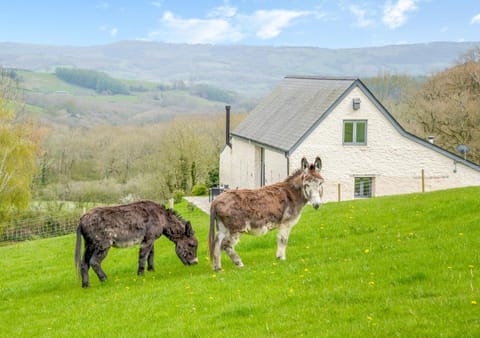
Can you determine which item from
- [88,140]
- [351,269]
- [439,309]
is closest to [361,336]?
[439,309]

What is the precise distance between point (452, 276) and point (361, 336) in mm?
3295

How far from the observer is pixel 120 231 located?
51.9ft

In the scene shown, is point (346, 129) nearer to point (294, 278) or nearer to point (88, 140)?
point (294, 278)

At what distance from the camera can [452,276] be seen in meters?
11.1

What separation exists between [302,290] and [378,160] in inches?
1159

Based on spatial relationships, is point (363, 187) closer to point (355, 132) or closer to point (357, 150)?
point (357, 150)

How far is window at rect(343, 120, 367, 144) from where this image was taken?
1563 inches

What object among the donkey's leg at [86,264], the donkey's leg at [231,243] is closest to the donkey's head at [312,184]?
the donkey's leg at [231,243]

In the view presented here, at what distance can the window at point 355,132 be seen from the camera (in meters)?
39.7

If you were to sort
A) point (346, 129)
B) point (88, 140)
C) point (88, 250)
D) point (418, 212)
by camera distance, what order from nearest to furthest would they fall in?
point (88, 250), point (418, 212), point (346, 129), point (88, 140)

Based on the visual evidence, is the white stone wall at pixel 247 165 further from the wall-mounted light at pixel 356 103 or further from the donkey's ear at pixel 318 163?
the donkey's ear at pixel 318 163

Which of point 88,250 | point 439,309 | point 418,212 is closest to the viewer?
point 439,309

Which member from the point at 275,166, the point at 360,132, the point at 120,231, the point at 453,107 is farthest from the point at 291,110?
the point at 120,231

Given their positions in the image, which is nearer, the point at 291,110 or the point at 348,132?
the point at 348,132
